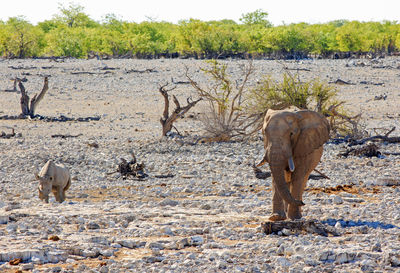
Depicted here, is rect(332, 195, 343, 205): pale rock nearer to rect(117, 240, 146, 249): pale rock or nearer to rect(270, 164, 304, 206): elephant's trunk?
rect(270, 164, 304, 206): elephant's trunk

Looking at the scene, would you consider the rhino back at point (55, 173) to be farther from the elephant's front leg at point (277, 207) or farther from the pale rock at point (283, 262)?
the pale rock at point (283, 262)

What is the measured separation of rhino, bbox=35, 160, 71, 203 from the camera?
1141 centimetres

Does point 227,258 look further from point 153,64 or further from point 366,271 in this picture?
point 153,64

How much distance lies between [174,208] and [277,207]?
6.63 ft

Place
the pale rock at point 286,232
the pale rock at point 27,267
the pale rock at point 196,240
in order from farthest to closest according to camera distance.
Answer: the pale rock at point 286,232
the pale rock at point 196,240
the pale rock at point 27,267

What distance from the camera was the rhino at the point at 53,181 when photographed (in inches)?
449

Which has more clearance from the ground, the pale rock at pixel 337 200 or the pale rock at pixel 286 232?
the pale rock at pixel 286 232

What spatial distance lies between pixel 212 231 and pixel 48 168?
171 inches

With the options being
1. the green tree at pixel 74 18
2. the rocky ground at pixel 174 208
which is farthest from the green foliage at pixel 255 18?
the rocky ground at pixel 174 208

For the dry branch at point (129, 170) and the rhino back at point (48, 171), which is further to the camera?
the dry branch at point (129, 170)

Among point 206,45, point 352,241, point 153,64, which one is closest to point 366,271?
point 352,241

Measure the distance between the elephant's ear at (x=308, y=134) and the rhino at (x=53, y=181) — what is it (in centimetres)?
465

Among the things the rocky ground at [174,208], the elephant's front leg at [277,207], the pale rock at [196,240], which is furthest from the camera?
the elephant's front leg at [277,207]

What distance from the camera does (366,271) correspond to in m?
6.57
